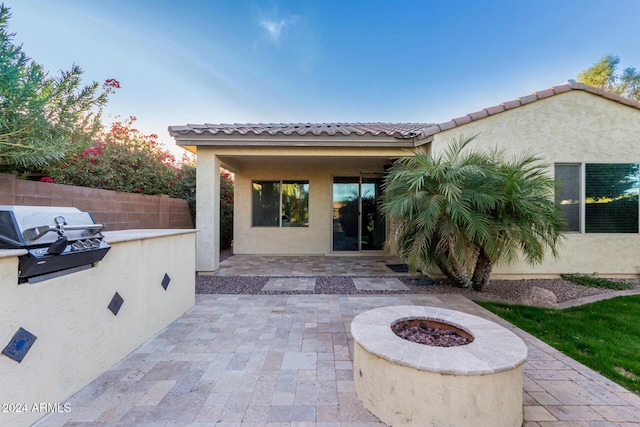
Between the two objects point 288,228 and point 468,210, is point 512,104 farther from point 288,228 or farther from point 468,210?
point 288,228

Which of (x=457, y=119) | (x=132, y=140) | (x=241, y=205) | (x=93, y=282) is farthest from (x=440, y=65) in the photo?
(x=93, y=282)

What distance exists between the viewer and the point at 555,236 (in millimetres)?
5289

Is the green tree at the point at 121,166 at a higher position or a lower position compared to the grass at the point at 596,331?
higher

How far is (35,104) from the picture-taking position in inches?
101

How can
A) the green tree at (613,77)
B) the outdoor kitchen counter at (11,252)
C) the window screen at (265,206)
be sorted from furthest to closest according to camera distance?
the green tree at (613,77), the window screen at (265,206), the outdoor kitchen counter at (11,252)

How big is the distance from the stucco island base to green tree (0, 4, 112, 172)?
3.74 meters

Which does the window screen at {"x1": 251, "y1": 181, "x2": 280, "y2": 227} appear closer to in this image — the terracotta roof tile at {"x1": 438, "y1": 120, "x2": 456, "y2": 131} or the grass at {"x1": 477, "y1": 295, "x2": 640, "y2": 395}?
the terracotta roof tile at {"x1": 438, "y1": 120, "x2": 456, "y2": 131}

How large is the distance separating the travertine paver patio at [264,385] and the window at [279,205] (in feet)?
20.0

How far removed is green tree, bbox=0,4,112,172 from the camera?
2340 mm

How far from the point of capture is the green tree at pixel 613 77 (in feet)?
62.5

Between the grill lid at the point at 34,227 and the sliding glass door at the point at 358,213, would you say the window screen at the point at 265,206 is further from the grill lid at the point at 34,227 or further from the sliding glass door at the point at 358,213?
the grill lid at the point at 34,227

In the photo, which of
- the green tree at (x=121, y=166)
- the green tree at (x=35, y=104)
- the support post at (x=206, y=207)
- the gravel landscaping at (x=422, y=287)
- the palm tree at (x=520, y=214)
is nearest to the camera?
the green tree at (x=35, y=104)

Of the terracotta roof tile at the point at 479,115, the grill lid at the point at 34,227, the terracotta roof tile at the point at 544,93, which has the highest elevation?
the terracotta roof tile at the point at 544,93

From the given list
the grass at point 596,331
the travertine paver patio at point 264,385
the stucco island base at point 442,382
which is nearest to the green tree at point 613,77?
the grass at point 596,331
